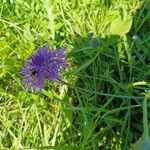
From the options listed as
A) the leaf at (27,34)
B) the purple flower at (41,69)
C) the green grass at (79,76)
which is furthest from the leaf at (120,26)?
the purple flower at (41,69)

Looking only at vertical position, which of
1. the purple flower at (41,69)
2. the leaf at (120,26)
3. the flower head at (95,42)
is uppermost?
the leaf at (120,26)

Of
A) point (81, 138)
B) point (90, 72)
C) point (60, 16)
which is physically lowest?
point (81, 138)

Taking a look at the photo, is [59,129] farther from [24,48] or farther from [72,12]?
[72,12]

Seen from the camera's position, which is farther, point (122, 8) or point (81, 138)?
point (122, 8)

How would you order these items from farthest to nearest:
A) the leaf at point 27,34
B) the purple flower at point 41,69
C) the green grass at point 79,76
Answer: the leaf at point 27,34
the green grass at point 79,76
the purple flower at point 41,69

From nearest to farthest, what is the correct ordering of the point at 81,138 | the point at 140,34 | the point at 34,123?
1. the point at 81,138
2. the point at 34,123
3. the point at 140,34

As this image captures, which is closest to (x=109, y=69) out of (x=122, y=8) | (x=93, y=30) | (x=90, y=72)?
(x=90, y=72)

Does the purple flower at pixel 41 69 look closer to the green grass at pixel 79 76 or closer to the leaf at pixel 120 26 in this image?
the green grass at pixel 79 76
